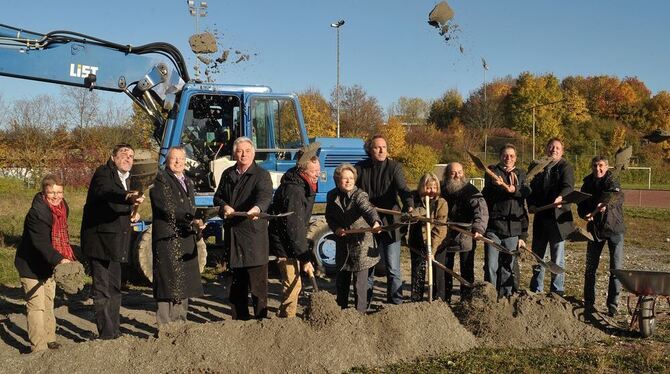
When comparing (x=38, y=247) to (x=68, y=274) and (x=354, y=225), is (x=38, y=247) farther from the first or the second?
(x=354, y=225)

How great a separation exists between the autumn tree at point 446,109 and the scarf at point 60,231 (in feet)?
167

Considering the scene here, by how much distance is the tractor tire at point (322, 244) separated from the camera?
9.20 m

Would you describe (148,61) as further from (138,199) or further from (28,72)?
(138,199)

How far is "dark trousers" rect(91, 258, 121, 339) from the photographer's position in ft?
19.3

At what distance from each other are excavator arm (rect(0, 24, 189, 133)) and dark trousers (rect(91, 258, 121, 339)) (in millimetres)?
3677

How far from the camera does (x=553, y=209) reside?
722cm

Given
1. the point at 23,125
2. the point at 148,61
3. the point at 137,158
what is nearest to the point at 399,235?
the point at 137,158

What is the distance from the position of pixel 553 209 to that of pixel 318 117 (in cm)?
2920

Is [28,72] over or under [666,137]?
over

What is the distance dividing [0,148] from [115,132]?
444cm

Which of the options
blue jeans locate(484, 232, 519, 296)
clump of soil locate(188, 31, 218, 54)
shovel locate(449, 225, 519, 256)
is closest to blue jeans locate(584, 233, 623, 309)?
blue jeans locate(484, 232, 519, 296)

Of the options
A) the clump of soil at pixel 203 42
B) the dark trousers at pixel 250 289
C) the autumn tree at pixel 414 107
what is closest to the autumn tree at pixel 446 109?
the autumn tree at pixel 414 107

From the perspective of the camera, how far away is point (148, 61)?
9398mm

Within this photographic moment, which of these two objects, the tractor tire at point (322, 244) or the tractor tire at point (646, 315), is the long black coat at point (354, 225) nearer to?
the tractor tire at point (646, 315)
